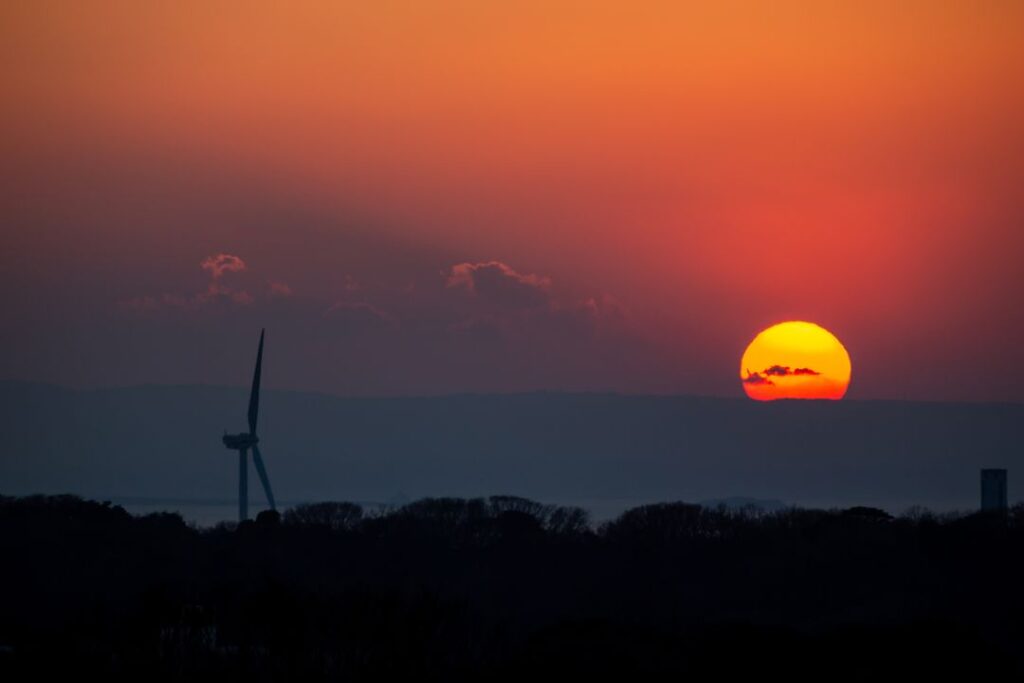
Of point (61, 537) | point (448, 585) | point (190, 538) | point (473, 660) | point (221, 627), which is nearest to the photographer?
point (473, 660)

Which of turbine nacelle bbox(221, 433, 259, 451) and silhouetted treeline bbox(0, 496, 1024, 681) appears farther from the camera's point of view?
turbine nacelle bbox(221, 433, 259, 451)

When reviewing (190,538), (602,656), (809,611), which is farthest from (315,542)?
(602,656)

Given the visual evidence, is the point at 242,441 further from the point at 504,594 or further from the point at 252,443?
the point at 504,594

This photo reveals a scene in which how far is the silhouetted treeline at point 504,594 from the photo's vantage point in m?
64.9

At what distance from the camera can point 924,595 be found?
106 m

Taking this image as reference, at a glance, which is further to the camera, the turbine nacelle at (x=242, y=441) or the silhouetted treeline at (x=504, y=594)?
the turbine nacelle at (x=242, y=441)

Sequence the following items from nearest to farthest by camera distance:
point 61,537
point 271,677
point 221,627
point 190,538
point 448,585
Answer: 1. point 271,677
2. point 221,627
3. point 448,585
4. point 61,537
5. point 190,538

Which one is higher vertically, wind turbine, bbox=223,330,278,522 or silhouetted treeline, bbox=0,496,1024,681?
wind turbine, bbox=223,330,278,522

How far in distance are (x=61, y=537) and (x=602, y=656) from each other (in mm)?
66754

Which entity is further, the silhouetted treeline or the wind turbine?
the wind turbine

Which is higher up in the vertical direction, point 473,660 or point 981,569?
point 981,569

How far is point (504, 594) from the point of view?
365 ft

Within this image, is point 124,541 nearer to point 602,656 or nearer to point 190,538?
point 190,538

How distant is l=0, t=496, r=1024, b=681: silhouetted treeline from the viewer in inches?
2557
